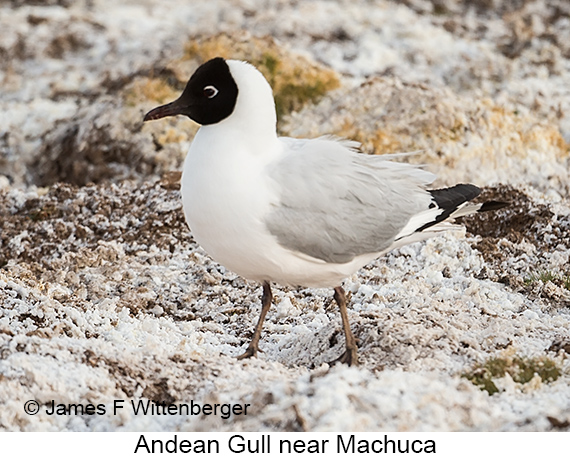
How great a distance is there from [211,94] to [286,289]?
2.03 meters

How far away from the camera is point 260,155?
14.5 feet

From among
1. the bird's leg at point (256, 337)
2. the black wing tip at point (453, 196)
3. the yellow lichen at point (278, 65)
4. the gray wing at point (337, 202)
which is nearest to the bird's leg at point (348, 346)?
the gray wing at point (337, 202)

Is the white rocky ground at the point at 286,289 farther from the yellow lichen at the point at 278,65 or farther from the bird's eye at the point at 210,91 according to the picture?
the bird's eye at the point at 210,91

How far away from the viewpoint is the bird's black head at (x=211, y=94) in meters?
4.47

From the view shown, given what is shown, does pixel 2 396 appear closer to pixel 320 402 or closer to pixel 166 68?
pixel 320 402

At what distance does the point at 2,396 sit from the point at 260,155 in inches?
68.5

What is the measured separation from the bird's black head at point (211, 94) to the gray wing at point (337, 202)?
426 mm

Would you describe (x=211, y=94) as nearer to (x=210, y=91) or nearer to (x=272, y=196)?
(x=210, y=91)

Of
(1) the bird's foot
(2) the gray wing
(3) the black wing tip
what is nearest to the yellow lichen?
(3) the black wing tip

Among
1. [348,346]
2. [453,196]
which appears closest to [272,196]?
[348,346]

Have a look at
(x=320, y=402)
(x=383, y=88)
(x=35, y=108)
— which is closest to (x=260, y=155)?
(x=320, y=402)

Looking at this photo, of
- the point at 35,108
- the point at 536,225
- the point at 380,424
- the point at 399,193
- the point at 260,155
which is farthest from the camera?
the point at 35,108

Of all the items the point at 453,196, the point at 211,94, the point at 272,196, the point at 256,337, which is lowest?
the point at 256,337

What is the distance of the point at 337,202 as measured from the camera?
451cm
